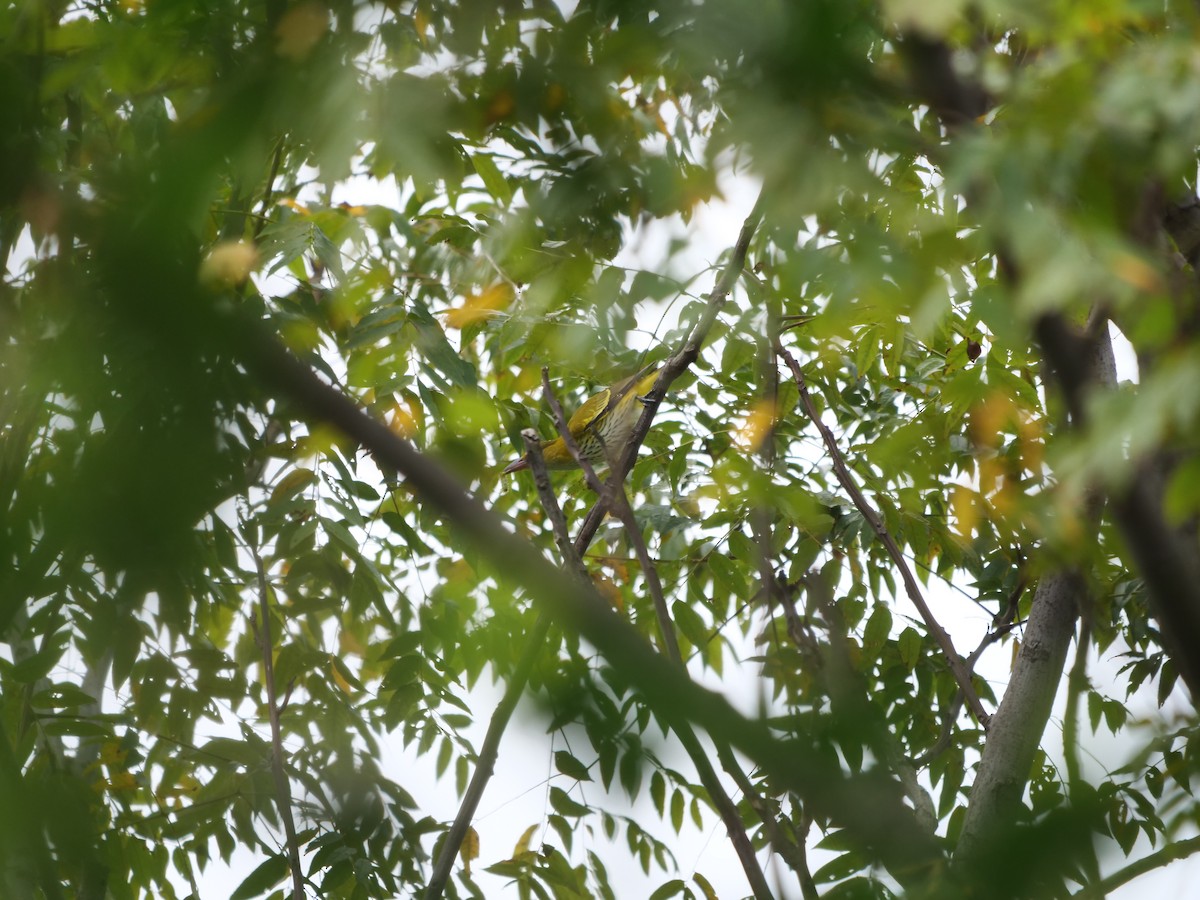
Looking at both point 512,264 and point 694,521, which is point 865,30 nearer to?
point 512,264

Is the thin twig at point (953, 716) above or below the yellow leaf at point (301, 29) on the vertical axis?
below

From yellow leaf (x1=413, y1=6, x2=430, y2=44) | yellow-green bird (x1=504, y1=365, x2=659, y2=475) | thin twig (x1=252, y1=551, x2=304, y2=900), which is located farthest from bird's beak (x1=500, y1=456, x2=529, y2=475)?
yellow leaf (x1=413, y1=6, x2=430, y2=44)

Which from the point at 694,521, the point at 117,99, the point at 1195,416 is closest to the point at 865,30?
the point at 1195,416

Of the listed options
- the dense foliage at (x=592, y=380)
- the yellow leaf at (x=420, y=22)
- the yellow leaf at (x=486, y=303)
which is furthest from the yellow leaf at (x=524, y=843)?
the yellow leaf at (x=420, y=22)

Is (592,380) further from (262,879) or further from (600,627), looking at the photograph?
(600,627)

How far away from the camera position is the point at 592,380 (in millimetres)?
3291

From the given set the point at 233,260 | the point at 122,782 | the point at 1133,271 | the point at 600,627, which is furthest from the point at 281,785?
the point at 1133,271

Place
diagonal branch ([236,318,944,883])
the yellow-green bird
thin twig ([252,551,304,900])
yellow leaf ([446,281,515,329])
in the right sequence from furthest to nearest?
the yellow-green bird < yellow leaf ([446,281,515,329]) < thin twig ([252,551,304,900]) < diagonal branch ([236,318,944,883])

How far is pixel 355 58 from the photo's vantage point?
51.3 inches

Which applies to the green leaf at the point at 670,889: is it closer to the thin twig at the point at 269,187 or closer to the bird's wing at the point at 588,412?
the thin twig at the point at 269,187

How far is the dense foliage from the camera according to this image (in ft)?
2.11

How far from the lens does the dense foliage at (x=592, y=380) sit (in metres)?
0.64

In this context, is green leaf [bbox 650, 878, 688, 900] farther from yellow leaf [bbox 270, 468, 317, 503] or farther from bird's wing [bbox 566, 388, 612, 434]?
bird's wing [bbox 566, 388, 612, 434]

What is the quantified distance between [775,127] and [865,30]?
0.36 m
